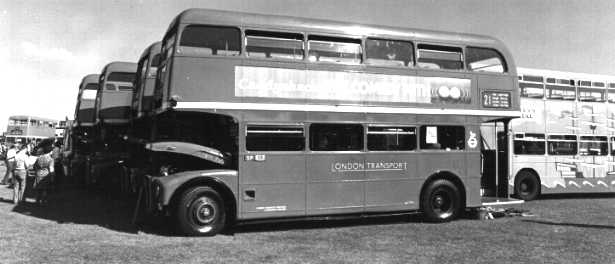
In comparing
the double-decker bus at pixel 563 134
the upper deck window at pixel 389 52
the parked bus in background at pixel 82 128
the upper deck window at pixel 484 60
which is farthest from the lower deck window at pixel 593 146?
the parked bus in background at pixel 82 128

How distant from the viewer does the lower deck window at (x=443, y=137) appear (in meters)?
10.4

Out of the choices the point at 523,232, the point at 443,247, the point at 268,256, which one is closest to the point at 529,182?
the point at 523,232

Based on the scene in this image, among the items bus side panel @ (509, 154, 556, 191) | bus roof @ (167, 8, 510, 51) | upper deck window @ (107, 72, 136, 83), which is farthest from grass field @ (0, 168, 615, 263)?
upper deck window @ (107, 72, 136, 83)

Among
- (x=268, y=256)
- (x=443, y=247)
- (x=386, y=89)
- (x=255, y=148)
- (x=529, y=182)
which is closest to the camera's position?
(x=268, y=256)

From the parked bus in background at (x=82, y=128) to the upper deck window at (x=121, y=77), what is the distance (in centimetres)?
165

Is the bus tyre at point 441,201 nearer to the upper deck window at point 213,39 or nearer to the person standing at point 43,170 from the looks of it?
the upper deck window at point 213,39

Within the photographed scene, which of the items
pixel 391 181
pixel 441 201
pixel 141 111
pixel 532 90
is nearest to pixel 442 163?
pixel 441 201

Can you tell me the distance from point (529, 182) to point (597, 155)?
2593mm

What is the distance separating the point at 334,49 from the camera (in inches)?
373

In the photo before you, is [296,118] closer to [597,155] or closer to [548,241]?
[548,241]

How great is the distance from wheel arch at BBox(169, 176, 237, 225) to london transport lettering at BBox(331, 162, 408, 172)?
1914mm

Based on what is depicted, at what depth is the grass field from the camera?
697cm

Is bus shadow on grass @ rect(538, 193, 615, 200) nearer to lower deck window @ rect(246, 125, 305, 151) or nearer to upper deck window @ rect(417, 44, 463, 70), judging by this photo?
upper deck window @ rect(417, 44, 463, 70)

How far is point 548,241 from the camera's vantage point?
8367 mm
